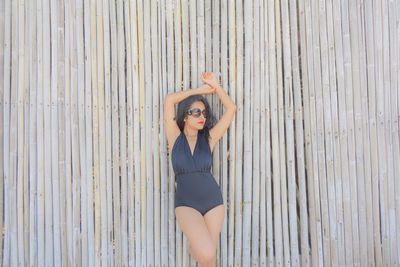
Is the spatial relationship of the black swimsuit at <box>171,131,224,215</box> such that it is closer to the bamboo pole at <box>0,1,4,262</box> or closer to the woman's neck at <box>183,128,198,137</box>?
the woman's neck at <box>183,128,198,137</box>

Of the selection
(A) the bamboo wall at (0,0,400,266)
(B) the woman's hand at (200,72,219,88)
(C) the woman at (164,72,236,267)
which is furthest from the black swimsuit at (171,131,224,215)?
(B) the woman's hand at (200,72,219,88)

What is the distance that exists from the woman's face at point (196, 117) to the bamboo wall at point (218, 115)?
0.30 metres

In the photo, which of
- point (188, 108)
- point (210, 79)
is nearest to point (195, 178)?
point (188, 108)

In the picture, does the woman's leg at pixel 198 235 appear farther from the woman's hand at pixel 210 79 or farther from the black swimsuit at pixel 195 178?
the woman's hand at pixel 210 79

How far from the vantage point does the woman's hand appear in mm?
4527

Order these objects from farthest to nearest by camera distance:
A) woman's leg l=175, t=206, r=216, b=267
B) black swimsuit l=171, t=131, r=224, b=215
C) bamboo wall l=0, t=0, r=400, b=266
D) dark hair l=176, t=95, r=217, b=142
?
1. bamboo wall l=0, t=0, r=400, b=266
2. dark hair l=176, t=95, r=217, b=142
3. black swimsuit l=171, t=131, r=224, b=215
4. woman's leg l=175, t=206, r=216, b=267

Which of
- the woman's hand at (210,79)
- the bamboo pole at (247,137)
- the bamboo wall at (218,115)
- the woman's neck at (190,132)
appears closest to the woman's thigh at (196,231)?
the bamboo wall at (218,115)

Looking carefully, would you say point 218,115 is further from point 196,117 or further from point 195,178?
point 195,178

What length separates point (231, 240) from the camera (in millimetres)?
4625

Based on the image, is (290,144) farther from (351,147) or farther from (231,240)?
(231,240)

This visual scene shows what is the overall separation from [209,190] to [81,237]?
1239 millimetres

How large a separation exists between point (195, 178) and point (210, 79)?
2.90 feet

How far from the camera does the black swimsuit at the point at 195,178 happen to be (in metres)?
4.28

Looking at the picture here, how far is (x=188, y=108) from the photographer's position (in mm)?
4434
